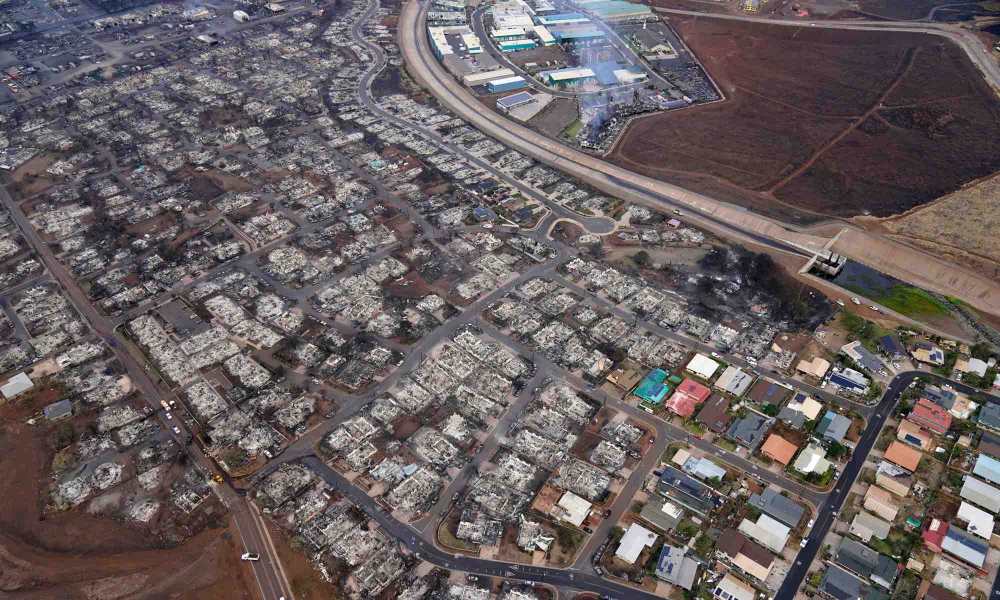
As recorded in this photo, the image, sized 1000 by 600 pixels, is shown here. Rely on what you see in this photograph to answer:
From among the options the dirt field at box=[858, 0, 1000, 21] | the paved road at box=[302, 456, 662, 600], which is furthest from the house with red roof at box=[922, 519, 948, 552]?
the dirt field at box=[858, 0, 1000, 21]

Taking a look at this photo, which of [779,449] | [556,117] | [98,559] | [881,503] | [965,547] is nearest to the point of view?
[98,559]

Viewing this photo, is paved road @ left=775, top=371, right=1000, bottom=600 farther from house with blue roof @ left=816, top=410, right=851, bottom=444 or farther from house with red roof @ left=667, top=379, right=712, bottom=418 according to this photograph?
house with red roof @ left=667, top=379, right=712, bottom=418

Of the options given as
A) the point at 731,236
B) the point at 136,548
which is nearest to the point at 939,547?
the point at 731,236

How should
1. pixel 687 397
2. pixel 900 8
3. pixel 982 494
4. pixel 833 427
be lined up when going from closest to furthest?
pixel 982 494 < pixel 833 427 < pixel 687 397 < pixel 900 8

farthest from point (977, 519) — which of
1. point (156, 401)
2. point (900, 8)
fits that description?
point (900, 8)

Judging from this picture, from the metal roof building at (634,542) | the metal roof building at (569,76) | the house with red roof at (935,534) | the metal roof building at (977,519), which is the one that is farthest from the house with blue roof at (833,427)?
the metal roof building at (569,76)

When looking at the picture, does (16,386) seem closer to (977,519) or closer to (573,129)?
(573,129)
